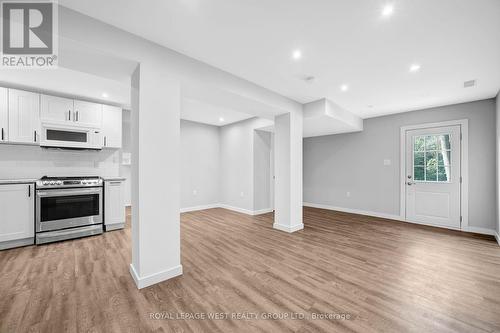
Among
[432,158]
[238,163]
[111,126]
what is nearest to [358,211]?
[432,158]

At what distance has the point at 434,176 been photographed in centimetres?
459

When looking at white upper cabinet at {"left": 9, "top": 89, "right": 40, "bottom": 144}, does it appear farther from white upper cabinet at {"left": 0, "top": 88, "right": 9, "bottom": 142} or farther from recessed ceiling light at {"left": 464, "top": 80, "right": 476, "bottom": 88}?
recessed ceiling light at {"left": 464, "top": 80, "right": 476, "bottom": 88}

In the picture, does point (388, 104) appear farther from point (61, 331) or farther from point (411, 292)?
point (61, 331)

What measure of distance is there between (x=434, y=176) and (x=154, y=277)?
5.84 metres

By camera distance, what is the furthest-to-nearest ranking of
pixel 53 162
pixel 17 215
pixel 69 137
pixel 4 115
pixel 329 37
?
pixel 53 162
pixel 69 137
pixel 4 115
pixel 17 215
pixel 329 37

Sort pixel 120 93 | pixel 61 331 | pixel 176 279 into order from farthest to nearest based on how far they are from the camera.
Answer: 1. pixel 120 93
2. pixel 176 279
3. pixel 61 331

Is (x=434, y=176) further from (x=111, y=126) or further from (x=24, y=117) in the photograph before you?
(x=24, y=117)

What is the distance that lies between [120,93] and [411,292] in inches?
203

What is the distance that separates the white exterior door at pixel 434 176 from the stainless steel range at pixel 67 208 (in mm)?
6853

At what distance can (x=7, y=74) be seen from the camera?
9.75 ft

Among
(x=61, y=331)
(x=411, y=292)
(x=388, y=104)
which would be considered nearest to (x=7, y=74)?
(x=61, y=331)

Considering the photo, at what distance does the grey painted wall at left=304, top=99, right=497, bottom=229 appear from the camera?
4035 mm

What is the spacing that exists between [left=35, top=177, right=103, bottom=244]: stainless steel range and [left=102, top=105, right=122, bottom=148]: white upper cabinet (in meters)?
0.83

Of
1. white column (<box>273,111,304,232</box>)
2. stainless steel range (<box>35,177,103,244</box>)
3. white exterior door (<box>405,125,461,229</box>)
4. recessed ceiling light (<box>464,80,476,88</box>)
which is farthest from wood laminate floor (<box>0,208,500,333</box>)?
recessed ceiling light (<box>464,80,476,88</box>)
